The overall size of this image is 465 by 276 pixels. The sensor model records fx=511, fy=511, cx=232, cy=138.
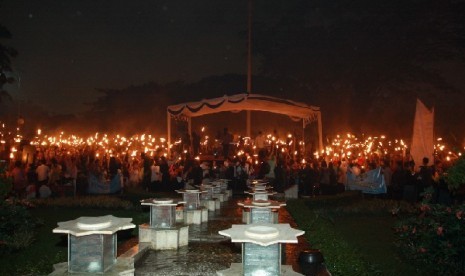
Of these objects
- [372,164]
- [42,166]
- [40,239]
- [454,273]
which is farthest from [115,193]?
[454,273]

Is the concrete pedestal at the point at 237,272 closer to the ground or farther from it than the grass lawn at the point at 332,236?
farther from it

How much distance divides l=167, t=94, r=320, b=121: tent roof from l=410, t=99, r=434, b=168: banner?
4.84 meters

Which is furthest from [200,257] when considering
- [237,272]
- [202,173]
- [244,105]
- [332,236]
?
[244,105]

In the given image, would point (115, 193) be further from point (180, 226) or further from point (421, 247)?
point (421, 247)

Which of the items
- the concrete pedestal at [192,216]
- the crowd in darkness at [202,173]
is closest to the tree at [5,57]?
the crowd in darkness at [202,173]

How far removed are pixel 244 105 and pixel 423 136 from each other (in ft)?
27.8

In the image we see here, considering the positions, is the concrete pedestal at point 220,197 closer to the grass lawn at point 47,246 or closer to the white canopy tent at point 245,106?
the grass lawn at point 47,246

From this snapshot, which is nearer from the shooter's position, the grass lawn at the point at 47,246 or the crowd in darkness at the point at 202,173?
the grass lawn at the point at 47,246

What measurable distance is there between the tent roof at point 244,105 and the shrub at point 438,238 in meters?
13.5

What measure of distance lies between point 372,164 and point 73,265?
20153 millimetres

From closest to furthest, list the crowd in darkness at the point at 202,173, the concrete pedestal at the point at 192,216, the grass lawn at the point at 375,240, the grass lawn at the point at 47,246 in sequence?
1. the grass lawn at the point at 47,246
2. the grass lawn at the point at 375,240
3. the concrete pedestal at the point at 192,216
4. the crowd in darkness at the point at 202,173

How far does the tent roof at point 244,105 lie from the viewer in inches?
950

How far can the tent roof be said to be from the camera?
24125mm

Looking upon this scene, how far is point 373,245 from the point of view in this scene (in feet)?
42.6
